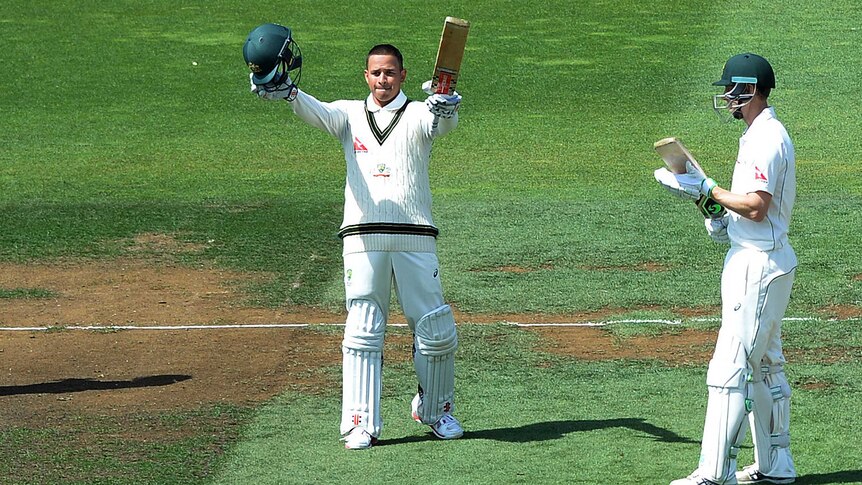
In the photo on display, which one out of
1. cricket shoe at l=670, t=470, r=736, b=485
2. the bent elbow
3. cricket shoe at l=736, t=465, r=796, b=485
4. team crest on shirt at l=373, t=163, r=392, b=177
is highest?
team crest on shirt at l=373, t=163, r=392, b=177

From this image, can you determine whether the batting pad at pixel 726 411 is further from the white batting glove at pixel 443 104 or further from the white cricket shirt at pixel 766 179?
the white batting glove at pixel 443 104

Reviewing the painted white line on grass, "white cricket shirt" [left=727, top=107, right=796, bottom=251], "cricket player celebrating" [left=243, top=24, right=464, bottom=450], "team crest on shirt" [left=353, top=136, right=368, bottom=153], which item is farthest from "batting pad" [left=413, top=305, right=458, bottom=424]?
the painted white line on grass

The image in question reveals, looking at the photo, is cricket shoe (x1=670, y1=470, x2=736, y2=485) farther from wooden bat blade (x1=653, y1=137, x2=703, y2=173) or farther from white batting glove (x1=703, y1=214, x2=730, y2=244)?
wooden bat blade (x1=653, y1=137, x2=703, y2=173)

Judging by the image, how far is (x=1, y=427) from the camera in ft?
26.3

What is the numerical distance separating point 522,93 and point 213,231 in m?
6.91

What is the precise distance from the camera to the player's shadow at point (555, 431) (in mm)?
7723

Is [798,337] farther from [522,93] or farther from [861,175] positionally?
[522,93]

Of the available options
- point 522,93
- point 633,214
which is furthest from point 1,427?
point 522,93

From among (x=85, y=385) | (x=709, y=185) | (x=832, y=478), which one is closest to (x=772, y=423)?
(x=832, y=478)

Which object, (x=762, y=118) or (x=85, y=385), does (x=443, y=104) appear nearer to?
(x=762, y=118)

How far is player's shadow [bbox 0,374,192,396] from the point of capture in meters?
8.80

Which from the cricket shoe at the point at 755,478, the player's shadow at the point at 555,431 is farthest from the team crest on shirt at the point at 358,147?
the cricket shoe at the point at 755,478

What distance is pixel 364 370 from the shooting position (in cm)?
764

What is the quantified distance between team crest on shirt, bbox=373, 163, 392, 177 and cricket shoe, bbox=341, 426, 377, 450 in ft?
4.65
